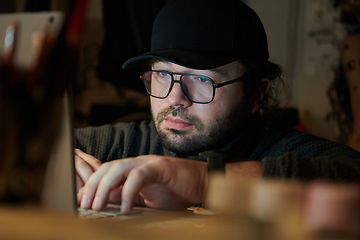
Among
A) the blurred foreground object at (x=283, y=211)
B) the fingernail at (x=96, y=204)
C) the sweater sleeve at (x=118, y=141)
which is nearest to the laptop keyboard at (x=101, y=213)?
the fingernail at (x=96, y=204)

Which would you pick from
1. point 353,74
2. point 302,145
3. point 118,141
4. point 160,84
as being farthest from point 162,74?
point 353,74

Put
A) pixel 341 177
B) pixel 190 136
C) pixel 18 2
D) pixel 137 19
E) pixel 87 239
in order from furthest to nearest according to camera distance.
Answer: pixel 137 19 → pixel 190 136 → pixel 341 177 → pixel 18 2 → pixel 87 239

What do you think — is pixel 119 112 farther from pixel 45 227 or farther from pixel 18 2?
pixel 45 227

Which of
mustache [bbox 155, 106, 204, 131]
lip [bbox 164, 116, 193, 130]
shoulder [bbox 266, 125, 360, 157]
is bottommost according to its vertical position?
shoulder [bbox 266, 125, 360, 157]

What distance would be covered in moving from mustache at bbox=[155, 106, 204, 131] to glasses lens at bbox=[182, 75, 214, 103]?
5 cm

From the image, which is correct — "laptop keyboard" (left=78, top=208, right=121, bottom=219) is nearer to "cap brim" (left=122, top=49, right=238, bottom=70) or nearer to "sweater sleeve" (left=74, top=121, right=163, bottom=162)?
"cap brim" (left=122, top=49, right=238, bottom=70)

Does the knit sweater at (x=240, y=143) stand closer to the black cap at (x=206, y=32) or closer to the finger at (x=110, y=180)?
the black cap at (x=206, y=32)

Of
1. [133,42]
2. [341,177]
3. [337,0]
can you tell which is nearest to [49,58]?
[341,177]

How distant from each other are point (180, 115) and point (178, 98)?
57 mm

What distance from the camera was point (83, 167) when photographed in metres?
0.65

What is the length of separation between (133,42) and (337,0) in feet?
4.94

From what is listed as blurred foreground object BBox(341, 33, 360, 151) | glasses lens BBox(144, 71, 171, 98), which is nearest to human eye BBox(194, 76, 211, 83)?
glasses lens BBox(144, 71, 171, 98)

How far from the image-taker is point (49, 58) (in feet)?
0.88

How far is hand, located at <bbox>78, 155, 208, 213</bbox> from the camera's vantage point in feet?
1.54
